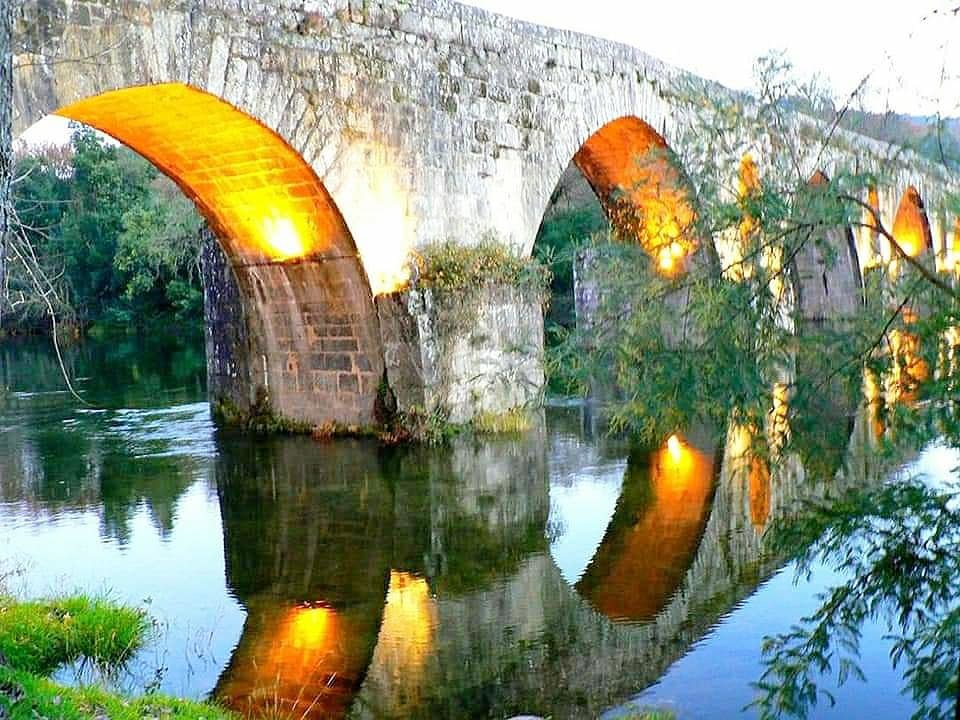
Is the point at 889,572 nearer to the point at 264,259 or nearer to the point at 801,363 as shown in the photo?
the point at 801,363

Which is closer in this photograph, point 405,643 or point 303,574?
point 405,643

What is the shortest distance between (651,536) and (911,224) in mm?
21123

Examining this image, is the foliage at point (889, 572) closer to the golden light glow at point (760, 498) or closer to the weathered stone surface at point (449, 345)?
the golden light glow at point (760, 498)

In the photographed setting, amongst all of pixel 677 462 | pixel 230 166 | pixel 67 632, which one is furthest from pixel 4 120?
pixel 677 462

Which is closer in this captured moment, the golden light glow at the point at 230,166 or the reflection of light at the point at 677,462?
the reflection of light at the point at 677,462

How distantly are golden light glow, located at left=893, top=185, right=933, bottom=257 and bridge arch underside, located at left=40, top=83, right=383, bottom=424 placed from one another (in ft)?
53.9

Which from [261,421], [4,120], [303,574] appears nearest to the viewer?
[4,120]

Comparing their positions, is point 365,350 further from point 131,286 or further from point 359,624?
point 131,286

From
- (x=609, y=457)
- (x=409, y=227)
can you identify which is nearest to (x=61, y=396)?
(x=409, y=227)

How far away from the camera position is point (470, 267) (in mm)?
9172

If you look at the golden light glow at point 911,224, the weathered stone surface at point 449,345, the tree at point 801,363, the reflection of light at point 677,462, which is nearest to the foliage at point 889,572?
the tree at point 801,363

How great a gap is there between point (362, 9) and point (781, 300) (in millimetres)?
5744

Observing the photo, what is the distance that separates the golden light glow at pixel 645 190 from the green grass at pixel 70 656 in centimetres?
216

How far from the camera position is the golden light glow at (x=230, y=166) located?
7.85 m
